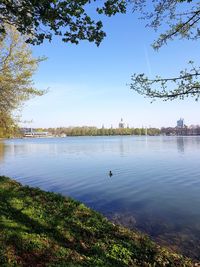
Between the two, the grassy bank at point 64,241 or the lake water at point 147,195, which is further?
the lake water at point 147,195

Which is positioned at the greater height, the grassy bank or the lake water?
the grassy bank

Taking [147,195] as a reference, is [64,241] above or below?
above

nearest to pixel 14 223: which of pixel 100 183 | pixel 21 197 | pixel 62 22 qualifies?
pixel 21 197

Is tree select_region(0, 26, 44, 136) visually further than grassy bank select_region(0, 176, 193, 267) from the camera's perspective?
Yes

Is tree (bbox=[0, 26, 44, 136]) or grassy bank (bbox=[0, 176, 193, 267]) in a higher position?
tree (bbox=[0, 26, 44, 136])

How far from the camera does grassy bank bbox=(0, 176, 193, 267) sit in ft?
30.5

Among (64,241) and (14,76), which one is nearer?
(64,241)

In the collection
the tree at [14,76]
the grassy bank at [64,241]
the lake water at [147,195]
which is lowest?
the lake water at [147,195]

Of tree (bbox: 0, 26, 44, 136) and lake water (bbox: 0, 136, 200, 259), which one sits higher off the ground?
tree (bbox: 0, 26, 44, 136)

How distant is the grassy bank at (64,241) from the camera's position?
928 cm

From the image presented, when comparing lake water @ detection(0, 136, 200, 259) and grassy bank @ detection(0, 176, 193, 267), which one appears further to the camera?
lake water @ detection(0, 136, 200, 259)

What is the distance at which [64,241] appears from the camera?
36.3 ft

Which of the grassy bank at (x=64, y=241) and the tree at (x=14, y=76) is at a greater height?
the tree at (x=14, y=76)

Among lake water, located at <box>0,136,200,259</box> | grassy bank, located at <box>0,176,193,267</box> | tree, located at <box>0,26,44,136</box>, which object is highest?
tree, located at <box>0,26,44,136</box>
